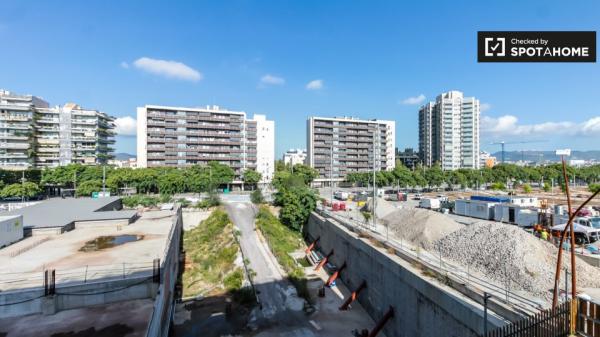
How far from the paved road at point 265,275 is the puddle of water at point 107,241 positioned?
10.6 m

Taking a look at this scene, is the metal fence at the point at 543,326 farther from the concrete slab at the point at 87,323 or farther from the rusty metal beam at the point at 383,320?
the concrete slab at the point at 87,323


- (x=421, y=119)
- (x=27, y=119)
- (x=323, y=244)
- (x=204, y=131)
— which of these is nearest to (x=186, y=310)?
(x=323, y=244)

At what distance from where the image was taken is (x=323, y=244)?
37062 millimetres

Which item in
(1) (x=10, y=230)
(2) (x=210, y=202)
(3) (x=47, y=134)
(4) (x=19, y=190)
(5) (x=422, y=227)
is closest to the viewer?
(1) (x=10, y=230)

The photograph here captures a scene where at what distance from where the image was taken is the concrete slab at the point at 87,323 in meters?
12.6

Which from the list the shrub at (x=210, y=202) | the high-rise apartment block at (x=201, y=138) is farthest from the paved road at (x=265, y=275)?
the high-rise apartment block at (x=201, y=138)

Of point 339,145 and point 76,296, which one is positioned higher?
point 339,145

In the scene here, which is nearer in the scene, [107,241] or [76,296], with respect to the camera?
[76,296]

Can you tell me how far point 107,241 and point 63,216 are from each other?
1133cm

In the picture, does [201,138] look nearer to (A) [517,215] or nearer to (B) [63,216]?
(B) [63,216]

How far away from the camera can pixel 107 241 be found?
25.4m

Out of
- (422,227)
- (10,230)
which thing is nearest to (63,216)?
(10,230)

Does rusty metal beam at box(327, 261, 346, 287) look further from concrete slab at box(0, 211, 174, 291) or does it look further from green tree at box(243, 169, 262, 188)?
green tree at box(243, 169, 262, 188)

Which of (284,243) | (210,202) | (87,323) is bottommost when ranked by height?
(284,243)
